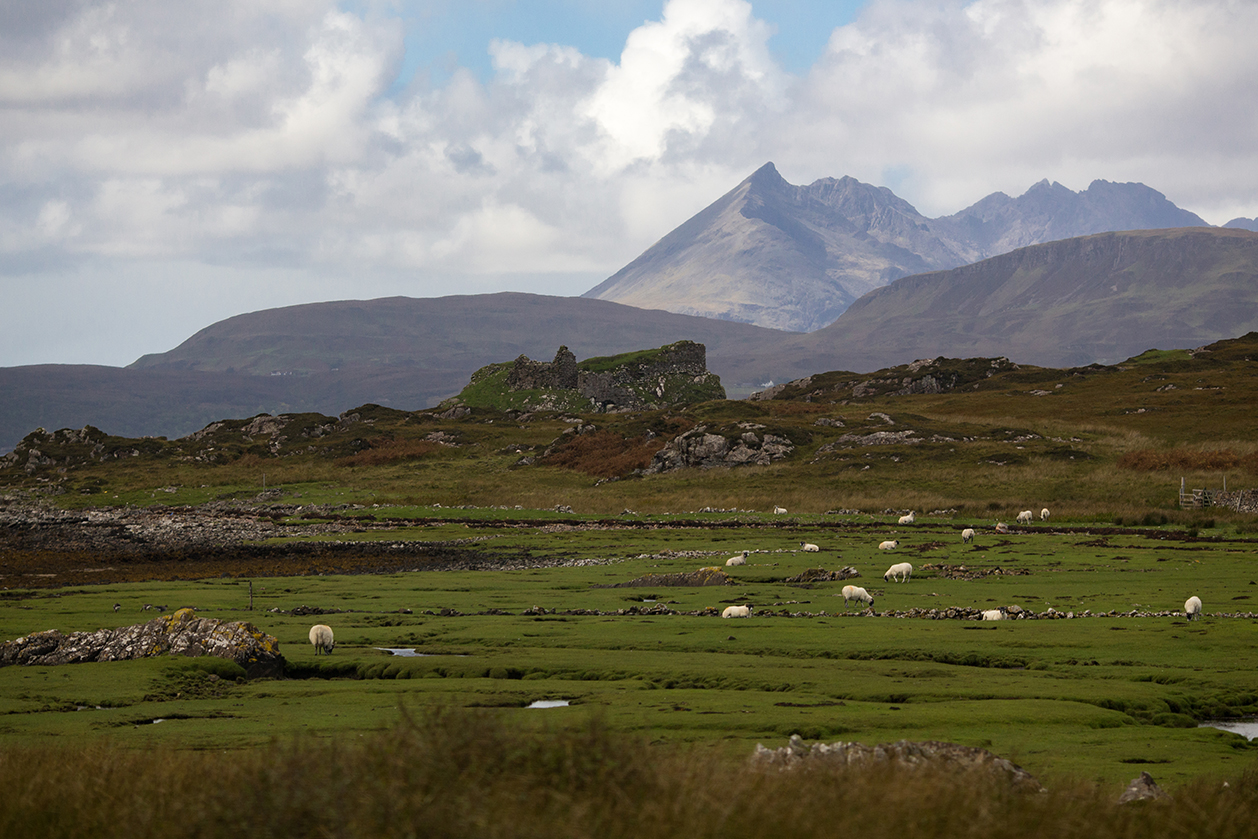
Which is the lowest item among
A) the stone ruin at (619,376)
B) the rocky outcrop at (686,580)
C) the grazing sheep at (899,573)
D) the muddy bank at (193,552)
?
the muddy bank at (193,552)

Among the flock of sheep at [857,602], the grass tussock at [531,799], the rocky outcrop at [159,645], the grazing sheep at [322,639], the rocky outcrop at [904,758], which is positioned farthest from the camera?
the flock of sheep at [857,602]

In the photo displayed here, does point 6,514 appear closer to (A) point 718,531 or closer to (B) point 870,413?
(A) point 718,531

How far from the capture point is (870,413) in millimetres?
107188

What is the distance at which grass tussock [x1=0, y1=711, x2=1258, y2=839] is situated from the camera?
25.8ft

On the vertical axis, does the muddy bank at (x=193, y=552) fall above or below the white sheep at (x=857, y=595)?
below

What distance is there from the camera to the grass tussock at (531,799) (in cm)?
786

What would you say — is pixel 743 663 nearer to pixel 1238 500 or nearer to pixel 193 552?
pixel 193 552

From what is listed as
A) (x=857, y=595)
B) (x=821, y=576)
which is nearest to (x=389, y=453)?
(x=821, y=576)

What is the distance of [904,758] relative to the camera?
11656 millimetres

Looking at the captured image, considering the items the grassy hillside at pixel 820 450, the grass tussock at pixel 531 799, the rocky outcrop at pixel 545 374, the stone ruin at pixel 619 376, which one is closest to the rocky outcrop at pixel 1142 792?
the grass tussock at pixel 531 799

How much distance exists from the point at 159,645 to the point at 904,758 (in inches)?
878

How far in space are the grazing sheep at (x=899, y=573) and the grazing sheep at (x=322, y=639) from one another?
2360cm

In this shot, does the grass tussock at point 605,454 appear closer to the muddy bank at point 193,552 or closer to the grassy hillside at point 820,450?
the grassy hillside at point 820,450

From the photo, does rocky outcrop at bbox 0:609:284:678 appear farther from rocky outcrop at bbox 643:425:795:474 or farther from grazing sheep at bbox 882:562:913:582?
rocky outcrop at bbox 643:425:795:474
